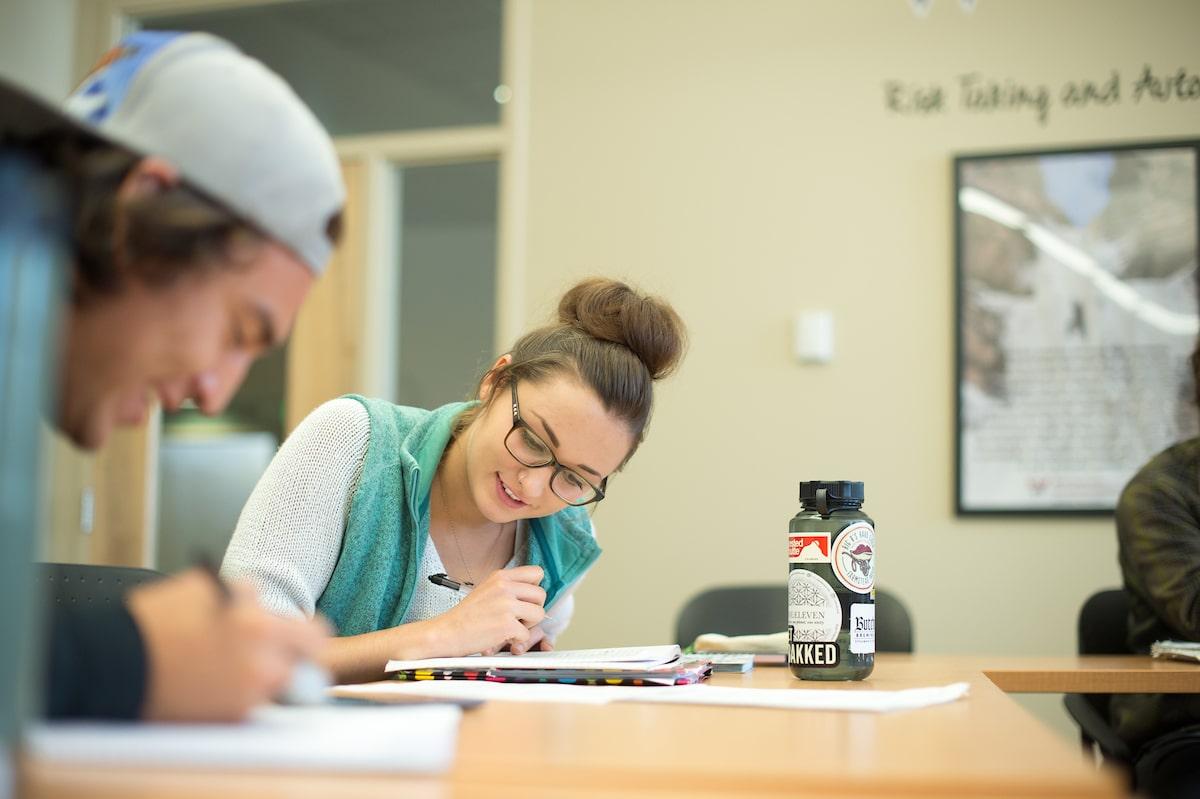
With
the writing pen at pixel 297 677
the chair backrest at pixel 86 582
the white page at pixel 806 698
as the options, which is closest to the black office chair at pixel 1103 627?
the white page at pixel 806 698

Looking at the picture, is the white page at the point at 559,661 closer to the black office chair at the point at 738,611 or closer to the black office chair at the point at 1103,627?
the black office chair at the point at 738,611

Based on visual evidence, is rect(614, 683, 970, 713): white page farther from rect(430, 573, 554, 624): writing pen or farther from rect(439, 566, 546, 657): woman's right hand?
rect(430, 573, 554, 624): writing pen

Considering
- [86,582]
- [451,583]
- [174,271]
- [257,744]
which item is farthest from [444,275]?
[257,744]

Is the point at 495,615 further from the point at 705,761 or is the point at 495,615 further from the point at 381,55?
the point at 381,55

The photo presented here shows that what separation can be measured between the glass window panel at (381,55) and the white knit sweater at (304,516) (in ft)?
8.24

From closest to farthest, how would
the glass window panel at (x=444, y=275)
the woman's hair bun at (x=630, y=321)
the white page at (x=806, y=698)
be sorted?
the white page at (x=806, y=698) → the woman's hair bun at (x=630, y=321) → the glass window panel at (x=444, y=275)

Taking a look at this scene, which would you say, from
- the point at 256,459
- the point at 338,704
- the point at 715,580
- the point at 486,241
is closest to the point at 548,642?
the point at 338,704

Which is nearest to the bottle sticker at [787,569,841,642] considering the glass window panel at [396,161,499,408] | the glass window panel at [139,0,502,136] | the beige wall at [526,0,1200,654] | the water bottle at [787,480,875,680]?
the water bottle at [787,480,875,680]

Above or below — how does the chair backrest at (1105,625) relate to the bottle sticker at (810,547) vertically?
below

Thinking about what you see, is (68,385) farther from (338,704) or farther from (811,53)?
(811,53)

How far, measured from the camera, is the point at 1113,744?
2066 mm

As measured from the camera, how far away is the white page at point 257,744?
1.95 feet

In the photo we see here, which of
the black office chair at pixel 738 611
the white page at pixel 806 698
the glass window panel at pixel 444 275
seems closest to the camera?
the white page at pixel 806 698

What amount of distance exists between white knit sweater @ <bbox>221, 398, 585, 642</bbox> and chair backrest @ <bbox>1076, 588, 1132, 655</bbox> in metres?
1.51
